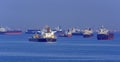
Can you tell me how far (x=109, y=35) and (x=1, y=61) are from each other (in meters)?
111

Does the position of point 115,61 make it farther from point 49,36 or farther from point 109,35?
point 109,35

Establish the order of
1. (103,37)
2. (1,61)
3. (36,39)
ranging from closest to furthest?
1. (1,61)
2. (36,39)
3. (103,37)

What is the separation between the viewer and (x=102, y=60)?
78.4 meters

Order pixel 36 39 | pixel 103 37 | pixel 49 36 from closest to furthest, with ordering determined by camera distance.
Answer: pixel 49 36 → pixel 36 39 → pixel 103 37

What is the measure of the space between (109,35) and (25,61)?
10976 centimetres

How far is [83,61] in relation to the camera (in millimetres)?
77438

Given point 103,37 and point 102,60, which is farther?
point 103,37

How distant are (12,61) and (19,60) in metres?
2.16

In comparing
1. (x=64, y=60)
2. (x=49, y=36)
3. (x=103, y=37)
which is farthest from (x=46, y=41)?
(x=64, y=60)

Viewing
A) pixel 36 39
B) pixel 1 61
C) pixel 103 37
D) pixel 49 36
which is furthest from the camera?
pixel 103 37

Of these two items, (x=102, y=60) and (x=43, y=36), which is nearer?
(x=102, y=60)

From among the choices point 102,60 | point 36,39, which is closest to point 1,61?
point 102,60

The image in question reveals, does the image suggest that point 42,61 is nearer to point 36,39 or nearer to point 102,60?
point 102,60

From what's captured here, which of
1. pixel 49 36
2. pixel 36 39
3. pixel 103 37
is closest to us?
pixel 49 36
